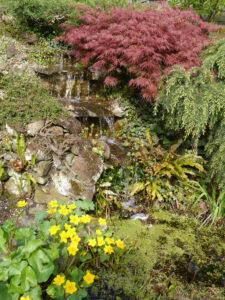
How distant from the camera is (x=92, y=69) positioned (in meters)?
5.87

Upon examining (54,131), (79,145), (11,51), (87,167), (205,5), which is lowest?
(87,167)

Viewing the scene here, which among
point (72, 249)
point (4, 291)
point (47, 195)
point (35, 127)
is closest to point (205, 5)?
point (35, 127)

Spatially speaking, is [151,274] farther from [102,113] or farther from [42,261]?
[102,113]

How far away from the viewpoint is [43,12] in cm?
654

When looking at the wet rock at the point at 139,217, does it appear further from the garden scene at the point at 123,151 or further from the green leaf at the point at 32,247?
the green leaf at the point at 32,247

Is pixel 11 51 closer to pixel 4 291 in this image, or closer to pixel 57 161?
pixel 57 161

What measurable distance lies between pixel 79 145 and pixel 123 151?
48.1 inches

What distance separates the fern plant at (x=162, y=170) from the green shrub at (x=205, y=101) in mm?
414

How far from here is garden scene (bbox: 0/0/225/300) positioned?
9.14ft

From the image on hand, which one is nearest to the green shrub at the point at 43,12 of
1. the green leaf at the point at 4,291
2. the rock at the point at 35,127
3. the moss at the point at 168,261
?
the rock at the point at 35,127

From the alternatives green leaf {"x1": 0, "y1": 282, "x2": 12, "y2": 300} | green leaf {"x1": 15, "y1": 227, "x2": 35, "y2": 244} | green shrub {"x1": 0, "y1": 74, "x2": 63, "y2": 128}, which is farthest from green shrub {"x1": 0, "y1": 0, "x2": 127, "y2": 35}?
green leaf {"x1": 0, "y1": 282, "x2": 12, "y2": 300}

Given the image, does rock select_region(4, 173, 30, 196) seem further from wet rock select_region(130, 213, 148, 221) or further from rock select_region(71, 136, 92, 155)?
wet rock select_region(130, 213, 148, 221)

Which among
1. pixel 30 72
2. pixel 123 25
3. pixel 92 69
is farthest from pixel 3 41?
pixel 123 25

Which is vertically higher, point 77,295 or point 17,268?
point 17,268
